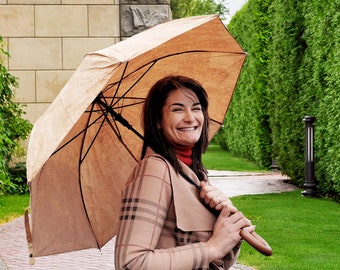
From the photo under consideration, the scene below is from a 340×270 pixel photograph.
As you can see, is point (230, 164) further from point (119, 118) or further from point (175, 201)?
point (175, 201)

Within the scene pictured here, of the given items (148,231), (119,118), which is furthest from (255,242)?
(119,118)

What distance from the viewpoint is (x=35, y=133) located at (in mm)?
3332

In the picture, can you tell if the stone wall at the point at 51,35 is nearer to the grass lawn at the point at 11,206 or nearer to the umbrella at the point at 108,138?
the grass lawn at the point at 11,206

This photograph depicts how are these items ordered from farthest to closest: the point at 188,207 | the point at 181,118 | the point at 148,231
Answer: the point at 181,118 → the point at 188,207 → the point at 148,231

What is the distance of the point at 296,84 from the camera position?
651 inches

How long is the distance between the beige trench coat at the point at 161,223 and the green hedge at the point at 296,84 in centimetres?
1042

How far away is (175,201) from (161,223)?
3.9 inches

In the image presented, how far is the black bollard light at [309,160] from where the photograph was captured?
1472 cm

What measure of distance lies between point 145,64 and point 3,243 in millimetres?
6563

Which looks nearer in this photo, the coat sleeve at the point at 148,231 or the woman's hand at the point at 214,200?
the coat sleeve at the point at 148,231

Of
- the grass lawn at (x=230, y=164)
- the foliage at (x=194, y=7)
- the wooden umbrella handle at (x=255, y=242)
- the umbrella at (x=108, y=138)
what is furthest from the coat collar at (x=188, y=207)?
the foliage at (x=194, y=7)

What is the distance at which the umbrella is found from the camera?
11.6ft

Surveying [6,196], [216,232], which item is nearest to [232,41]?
[216,232]

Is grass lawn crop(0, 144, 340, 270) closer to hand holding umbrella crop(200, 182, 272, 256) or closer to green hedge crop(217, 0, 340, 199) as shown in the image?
green hedge crop(217, 0, 340, 199)
